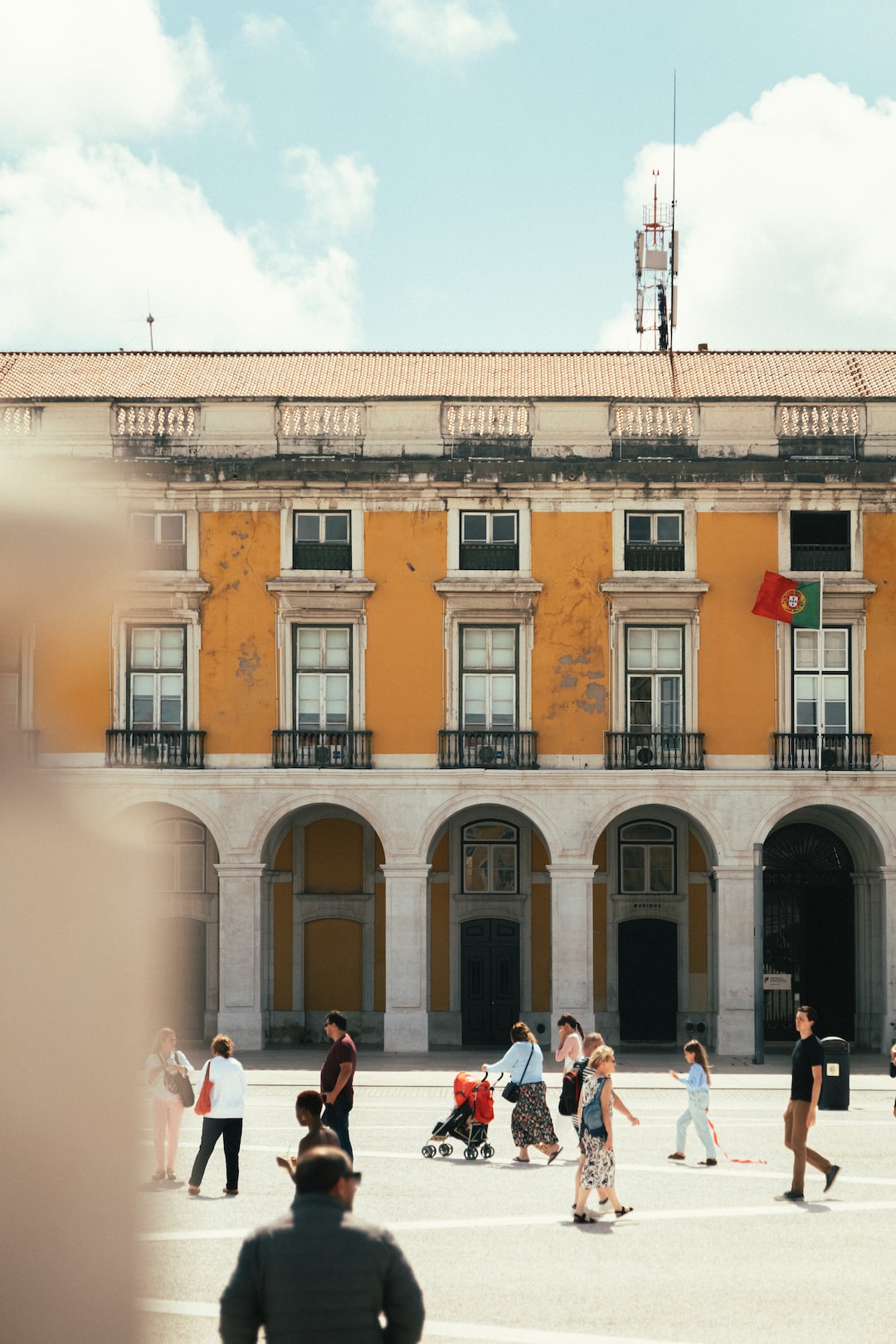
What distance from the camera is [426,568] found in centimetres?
3362

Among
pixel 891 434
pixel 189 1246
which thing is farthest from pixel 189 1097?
pixel 891 434

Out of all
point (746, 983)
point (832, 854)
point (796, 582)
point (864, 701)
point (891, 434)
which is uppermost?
point (891, 434)

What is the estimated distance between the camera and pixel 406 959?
32.9m

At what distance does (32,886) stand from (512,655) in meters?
30.1

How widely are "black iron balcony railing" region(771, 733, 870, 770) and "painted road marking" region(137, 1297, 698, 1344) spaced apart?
23.5 m

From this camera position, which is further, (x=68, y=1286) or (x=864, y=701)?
(x=864, y=701)

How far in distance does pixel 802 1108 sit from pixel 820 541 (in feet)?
64.7

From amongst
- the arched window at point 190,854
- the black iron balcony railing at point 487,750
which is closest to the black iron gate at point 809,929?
the black iron balcony railing at point 487,750

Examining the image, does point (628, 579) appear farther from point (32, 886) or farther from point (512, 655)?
point (32, 886)

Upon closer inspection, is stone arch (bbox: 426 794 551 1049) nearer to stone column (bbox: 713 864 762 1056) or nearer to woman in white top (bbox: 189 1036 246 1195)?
stone column (bbox: 713 864 762 1056)

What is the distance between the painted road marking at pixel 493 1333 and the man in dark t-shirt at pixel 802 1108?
5904mm

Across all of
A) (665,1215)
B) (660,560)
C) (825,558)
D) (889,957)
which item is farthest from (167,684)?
(665,1215)

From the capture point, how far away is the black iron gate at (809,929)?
114 feet

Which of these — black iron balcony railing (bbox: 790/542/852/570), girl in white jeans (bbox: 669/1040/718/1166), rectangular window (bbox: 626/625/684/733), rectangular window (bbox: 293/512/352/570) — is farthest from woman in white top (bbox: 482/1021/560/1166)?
black iron balcony railing (bbox: 790/542/852/570)
